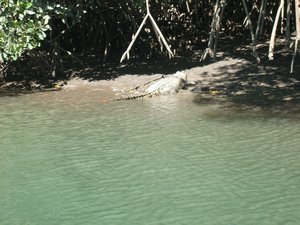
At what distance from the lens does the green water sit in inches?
177

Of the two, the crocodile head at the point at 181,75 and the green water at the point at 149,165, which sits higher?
the crocodile head at the point at 181,75

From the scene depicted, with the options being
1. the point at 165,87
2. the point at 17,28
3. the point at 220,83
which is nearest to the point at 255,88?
the point at 220,83

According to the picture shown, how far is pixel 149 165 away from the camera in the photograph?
575 centimetres

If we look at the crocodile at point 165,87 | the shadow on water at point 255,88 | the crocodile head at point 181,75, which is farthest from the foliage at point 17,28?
the shadow on water at point 255,88

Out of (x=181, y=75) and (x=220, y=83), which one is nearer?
(x=220, y=83)

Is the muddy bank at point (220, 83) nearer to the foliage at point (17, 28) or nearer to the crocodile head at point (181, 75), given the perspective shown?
the crocodile head at point (181, 75)

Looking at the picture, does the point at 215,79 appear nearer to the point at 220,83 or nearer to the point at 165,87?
the point at 220,83

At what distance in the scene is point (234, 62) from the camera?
35.4 ft

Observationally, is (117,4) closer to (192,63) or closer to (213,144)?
(192,63)

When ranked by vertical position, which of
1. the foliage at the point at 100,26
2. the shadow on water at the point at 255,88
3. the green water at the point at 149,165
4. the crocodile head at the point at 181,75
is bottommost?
the green water at the point at 149,165

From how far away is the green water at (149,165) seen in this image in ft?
14.8

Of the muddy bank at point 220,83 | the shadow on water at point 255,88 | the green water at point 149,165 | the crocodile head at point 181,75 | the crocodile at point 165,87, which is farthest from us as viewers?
the crocodile head at point 181,75

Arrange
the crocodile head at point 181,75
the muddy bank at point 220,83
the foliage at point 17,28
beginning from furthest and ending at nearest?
the crocodile head at point 181,75 < the muddy bank at point 220,83 < the foliage at point 17,28

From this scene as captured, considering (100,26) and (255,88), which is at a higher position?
(100,26)
